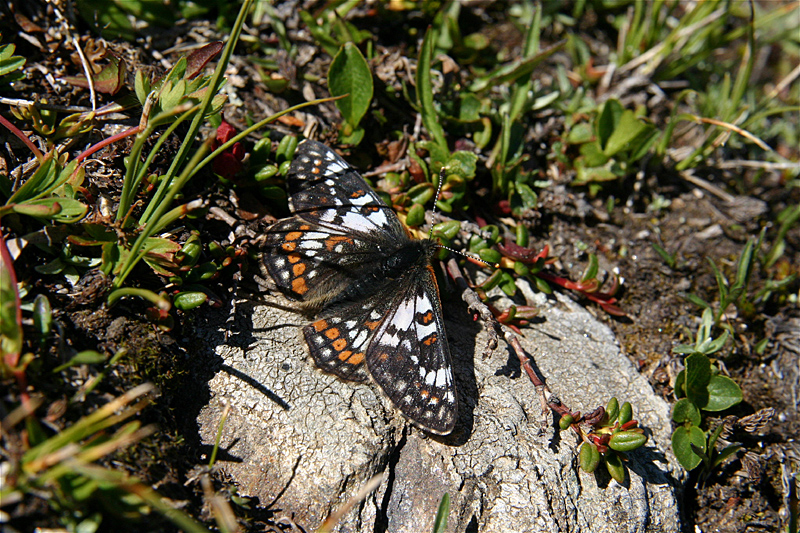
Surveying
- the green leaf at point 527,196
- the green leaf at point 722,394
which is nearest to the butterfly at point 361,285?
the green leaf at point 527,196

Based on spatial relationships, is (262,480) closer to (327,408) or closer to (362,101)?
(327,408)

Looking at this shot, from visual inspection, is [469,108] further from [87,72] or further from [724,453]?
[724,453]

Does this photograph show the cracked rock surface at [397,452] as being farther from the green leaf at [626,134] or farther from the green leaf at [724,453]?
the green leaf at [626,134]

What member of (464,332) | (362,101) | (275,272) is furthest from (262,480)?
(362,101)

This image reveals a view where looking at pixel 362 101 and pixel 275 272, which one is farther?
pixel 362 101

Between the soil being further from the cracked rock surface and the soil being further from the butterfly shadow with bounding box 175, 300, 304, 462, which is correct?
the cracked rock surface

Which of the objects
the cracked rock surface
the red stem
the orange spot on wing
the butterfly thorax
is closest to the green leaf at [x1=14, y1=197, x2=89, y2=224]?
the red stem

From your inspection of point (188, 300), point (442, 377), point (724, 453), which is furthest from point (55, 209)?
point (724, 453)
